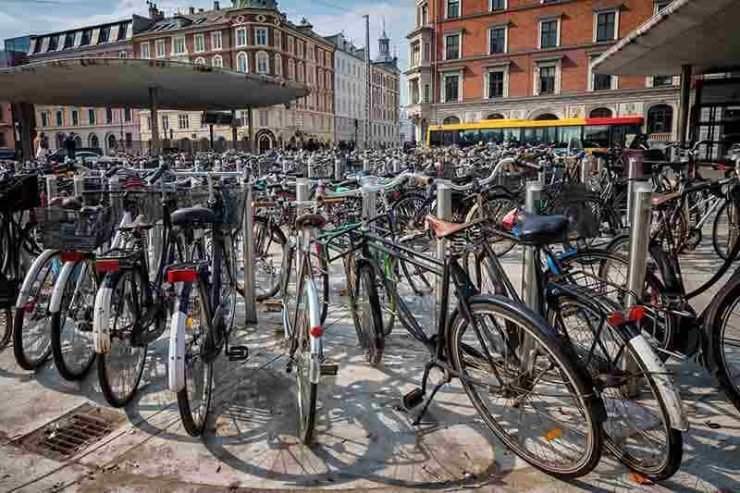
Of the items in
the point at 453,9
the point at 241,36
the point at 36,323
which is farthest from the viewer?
the point at 241,36

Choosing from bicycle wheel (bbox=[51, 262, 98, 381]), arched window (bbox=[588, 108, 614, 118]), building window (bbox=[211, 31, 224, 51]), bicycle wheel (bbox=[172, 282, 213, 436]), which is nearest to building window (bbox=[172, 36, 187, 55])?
building window (bbox=[211, 31, 224, 51])

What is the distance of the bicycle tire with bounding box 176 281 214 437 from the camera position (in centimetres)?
267

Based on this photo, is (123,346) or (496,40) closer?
(123,346)

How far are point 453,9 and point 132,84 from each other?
106 ft

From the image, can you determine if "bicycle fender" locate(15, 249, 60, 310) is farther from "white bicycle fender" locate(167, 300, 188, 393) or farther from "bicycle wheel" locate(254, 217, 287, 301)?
"bicycle wheel" locate(254, 217, 287, 301)

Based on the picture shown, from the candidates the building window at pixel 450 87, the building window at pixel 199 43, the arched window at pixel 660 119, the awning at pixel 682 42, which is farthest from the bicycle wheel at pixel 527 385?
the building window at pixel 199 43

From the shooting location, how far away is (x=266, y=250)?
541 cm

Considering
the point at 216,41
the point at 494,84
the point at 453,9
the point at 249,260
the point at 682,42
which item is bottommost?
the point at 249,260

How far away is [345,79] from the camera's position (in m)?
73.5

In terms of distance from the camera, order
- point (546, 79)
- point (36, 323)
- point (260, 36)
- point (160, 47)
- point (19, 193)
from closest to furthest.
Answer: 1. point (36, 323)
2. point (19, 193)
3. point (546, 79)
4. point (260, 36)
5. point (160, 47)

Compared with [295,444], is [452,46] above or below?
above

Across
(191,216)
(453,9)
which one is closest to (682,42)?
(191,216)

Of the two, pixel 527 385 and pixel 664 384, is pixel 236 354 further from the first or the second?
pixel 664 384

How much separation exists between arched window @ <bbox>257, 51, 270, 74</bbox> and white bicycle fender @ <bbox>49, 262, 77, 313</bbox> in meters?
53.3
